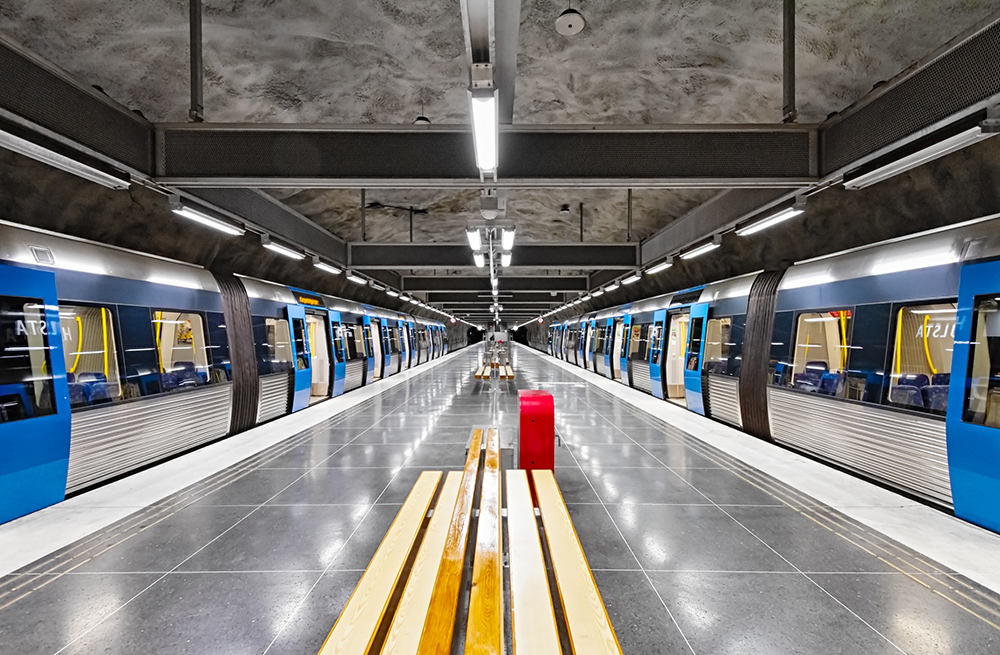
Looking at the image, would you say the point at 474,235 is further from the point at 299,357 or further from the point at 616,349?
the point at 616,349

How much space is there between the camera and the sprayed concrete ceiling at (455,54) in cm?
334

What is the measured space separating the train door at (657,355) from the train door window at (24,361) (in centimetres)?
1030

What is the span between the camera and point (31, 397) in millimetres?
3754

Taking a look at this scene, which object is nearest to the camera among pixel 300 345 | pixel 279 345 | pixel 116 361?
pixel 116 361

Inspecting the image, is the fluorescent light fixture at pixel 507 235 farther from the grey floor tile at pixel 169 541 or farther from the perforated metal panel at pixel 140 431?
the perforated metal panel at pixel 140 431

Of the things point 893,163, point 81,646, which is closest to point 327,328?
point 81,646

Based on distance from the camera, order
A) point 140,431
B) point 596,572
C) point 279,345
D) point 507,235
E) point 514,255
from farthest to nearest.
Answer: point 514,255 → point 279,345 → point 507,235 → point 140,431 → point 596,572

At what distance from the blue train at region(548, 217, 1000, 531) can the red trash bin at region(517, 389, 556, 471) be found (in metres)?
3.38

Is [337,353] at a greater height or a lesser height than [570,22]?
lesser

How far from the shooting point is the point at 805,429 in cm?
557

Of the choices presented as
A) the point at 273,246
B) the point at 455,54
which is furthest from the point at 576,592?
the point at 273,246

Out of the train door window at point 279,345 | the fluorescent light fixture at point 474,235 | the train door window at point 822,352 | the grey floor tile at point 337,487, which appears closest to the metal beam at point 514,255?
the train door window at point 279,345

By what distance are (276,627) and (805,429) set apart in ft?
20.1

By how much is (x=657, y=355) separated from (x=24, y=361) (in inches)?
417
